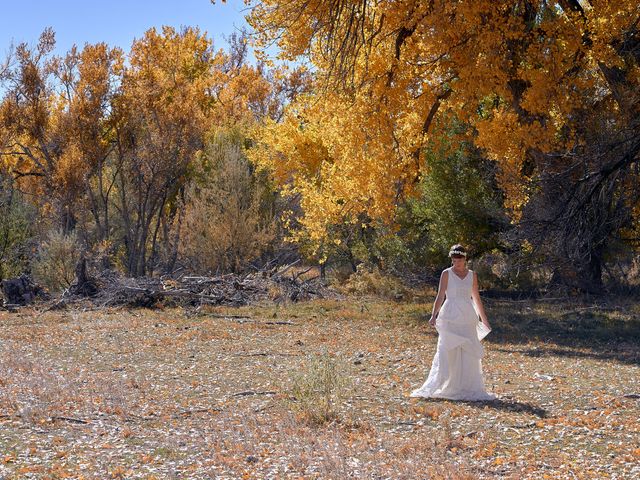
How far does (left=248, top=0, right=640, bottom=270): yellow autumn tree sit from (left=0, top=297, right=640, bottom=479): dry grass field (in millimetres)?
3997

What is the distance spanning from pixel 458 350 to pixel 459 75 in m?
8.76

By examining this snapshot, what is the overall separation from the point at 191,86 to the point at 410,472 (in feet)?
92.2

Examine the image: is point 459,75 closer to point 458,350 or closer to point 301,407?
point 458,350

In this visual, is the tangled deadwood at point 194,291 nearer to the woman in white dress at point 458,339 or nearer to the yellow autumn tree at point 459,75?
the yellow autumn tree at point 459,75

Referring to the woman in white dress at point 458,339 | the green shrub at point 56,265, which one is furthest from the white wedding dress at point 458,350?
the green shrub at point 56,265

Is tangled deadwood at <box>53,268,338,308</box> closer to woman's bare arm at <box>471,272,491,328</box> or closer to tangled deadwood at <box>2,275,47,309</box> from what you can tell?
tangled deadwood at <box>2,275,47,309</box>

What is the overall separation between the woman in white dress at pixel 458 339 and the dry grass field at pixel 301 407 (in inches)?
13.0

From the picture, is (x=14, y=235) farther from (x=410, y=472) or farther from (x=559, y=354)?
(x=410, y=472)

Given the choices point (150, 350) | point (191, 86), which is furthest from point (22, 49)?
point (150, 350)

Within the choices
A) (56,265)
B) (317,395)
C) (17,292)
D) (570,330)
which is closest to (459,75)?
(570,330)

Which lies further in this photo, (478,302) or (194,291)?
(194,291)

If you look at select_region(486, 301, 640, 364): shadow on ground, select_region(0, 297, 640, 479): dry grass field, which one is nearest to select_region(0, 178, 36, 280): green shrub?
select_region(0, 297, 640, 479): dry grass field

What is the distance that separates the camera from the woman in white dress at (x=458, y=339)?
10.5 metres

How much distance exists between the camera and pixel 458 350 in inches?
416
